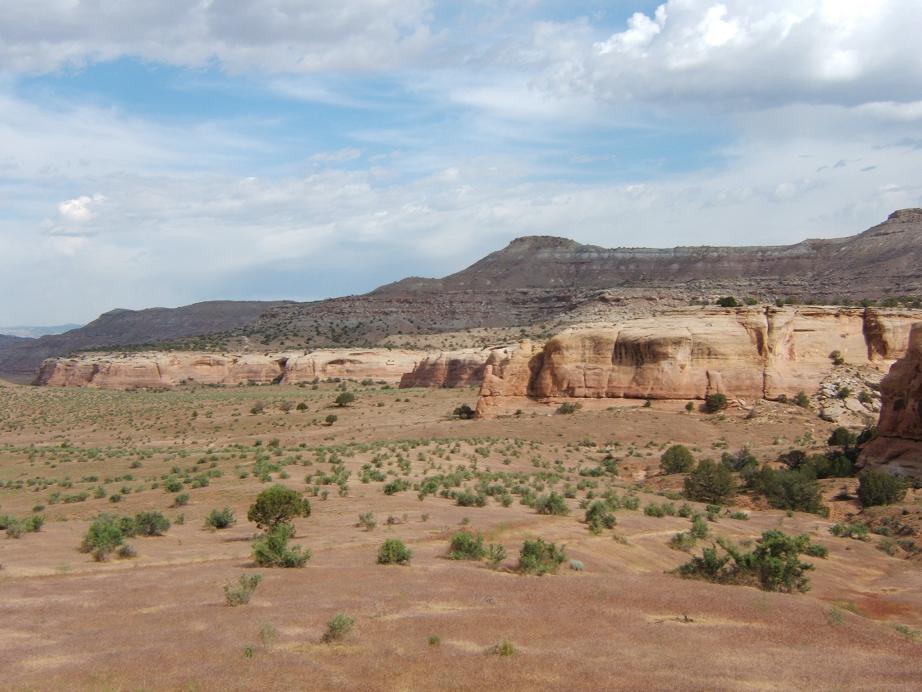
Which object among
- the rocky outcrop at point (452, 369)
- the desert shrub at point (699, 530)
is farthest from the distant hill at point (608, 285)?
the desert shrub at point (699, 530)

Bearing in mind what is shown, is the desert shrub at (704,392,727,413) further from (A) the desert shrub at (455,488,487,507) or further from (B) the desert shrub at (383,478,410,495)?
(A) the desert shrub at (455,488,487,507)

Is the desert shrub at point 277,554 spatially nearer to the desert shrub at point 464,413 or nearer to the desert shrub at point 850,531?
the desert shrub at point 850,531

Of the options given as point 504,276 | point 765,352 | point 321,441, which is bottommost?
Result: point 321,441

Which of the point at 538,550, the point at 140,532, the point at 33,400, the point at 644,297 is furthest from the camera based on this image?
the point at 644,297

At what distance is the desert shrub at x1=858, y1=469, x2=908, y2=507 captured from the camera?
23.8m

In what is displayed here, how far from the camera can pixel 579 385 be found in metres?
45.7

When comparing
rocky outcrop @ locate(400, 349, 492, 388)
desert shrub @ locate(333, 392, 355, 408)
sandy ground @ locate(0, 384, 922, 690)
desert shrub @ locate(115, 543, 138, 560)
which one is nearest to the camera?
sandy ground @ locate(0, 384, 922, 690)

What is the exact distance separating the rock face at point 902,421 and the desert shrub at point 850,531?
667cm

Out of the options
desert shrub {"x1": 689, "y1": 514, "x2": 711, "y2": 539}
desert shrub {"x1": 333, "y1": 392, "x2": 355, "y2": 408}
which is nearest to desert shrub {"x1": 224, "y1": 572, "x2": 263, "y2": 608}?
desert shrub {"x1": 689, "y1": 514, "x2": 711, "y2": 539}

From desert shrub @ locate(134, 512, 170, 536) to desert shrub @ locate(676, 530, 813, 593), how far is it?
→ 10.3 m

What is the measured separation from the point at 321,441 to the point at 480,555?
29740 millimetres

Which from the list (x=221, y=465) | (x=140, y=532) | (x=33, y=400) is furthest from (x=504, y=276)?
(x=140, y=532)

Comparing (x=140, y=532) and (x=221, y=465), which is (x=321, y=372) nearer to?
(x=221, y=465)

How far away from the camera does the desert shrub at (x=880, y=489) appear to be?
78.0 ft
